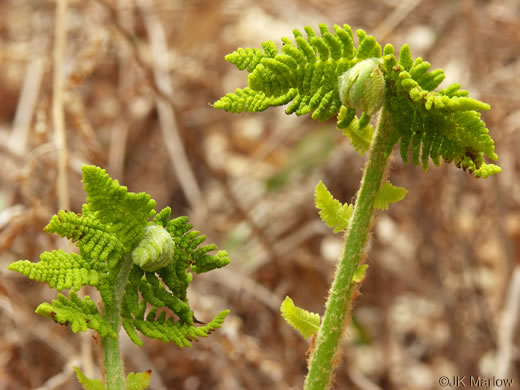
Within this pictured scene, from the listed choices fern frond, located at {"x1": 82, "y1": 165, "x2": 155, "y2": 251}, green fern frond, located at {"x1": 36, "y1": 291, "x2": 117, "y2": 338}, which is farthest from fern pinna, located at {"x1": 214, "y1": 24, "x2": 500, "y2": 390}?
green fern frond, located at {"x1": 36, "y1": 291, "x2": 117, "y2": 338}

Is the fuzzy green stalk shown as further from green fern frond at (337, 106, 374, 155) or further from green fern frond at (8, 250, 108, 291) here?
green fern frond at (337, 106, 374, 155)

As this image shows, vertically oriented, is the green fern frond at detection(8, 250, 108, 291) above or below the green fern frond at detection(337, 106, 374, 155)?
below

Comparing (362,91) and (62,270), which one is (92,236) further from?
(362,91)

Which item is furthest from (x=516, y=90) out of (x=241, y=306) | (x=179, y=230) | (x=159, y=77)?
(x=179, y=230)

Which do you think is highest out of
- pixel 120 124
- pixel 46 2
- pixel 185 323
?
pixel 46 2

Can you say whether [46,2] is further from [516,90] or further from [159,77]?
[516,90]

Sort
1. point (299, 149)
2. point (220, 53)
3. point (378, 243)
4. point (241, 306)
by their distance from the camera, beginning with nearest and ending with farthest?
1. point (241, 306)
2. point (378, 243)
3. point (299, 149)
4. point (220, 53)
